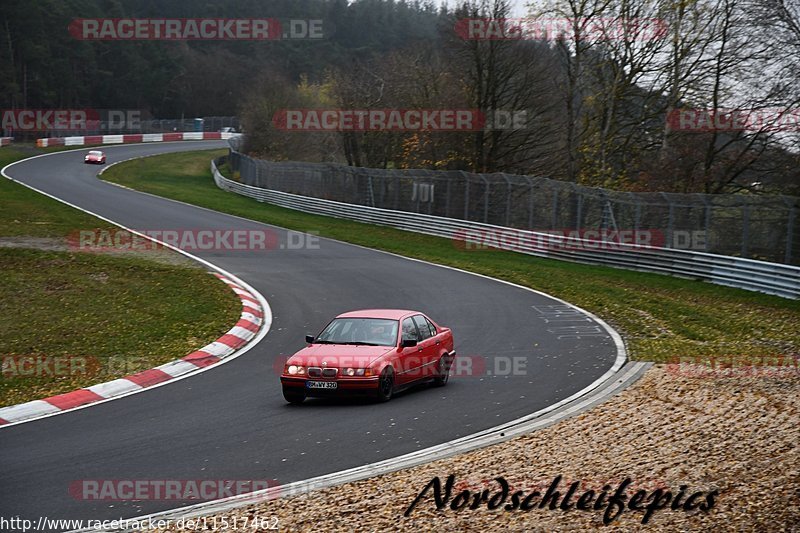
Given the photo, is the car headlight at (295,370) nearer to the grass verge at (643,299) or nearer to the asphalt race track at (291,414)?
the asphalt race track at (291,414)

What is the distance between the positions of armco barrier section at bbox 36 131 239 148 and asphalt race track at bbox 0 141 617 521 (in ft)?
201

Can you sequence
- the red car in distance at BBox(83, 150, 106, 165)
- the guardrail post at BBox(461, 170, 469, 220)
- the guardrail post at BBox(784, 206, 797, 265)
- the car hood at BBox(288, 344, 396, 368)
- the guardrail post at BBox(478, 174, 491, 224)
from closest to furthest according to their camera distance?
1. the car hood at BBox(288, 344, 396, 368)
2. the guardrail post at BBox(784, 206, 797, 265)
3. the guardrail post at BBox(478, 174, 491, 224)
4. the guardrail post at BBox(461, 170, 469, 220)
5. the red car in distance at BBox(83, 150, 106, 165)

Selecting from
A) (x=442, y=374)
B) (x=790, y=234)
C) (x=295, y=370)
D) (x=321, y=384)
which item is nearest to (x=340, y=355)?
(x=321, y=384)

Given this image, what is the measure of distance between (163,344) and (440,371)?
577cm

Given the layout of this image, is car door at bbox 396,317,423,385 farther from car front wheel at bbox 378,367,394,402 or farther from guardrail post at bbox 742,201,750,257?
guardrail post at bbox 742,201,750,257

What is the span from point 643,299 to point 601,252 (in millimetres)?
7147

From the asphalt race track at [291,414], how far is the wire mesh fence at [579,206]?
6502 mm

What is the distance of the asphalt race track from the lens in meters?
8.91

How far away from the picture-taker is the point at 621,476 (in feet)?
26.0

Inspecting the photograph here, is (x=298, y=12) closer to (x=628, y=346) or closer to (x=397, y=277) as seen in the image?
(x=397, y=277)

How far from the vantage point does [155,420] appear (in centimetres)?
1143

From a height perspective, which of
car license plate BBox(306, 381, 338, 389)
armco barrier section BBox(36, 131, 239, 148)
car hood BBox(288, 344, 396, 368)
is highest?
armco barrier section BBox(36, 131, 239, 148)

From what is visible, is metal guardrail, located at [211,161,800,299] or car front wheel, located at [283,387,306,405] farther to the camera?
metal guardrail, located at [211,161,800,299]

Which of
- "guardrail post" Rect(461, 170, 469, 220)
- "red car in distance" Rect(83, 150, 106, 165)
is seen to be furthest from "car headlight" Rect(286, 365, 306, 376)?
"red car in distance" Rect(83, 150, 106, 165)
